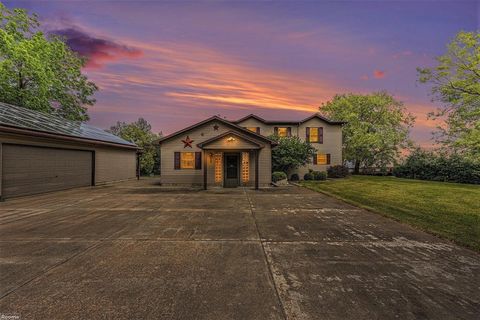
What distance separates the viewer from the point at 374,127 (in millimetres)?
27703

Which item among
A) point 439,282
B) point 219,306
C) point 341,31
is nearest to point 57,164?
point 219,306

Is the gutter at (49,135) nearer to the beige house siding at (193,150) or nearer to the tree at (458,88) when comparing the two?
the beige house siding at (193,150)

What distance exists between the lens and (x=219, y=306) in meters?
2.65

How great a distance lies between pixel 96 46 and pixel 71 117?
45.5 feet

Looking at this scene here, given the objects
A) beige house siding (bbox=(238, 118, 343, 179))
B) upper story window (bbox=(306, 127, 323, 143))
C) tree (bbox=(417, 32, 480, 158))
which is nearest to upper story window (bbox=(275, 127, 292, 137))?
beige house siding (bbox=(238, 118, 343, 179))

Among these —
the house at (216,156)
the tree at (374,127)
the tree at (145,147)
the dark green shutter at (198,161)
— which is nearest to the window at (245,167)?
the house at (216,156)

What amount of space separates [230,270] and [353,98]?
103ft

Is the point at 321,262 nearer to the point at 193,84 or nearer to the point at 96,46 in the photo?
the point at 193,84

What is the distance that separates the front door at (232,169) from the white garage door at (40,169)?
1026cm

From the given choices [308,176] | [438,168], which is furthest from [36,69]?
[438,168]

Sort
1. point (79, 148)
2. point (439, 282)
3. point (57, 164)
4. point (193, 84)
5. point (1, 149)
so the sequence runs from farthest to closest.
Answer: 1. point (193, 84)
2. point (79, 148)
3. point (57, 164)
4. point (1, 149)
5. point (439, 282)

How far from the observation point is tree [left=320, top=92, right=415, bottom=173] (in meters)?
26.6

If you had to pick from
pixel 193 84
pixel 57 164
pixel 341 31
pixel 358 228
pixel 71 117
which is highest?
pixel 341 31

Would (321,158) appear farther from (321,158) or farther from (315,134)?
(315,134)
